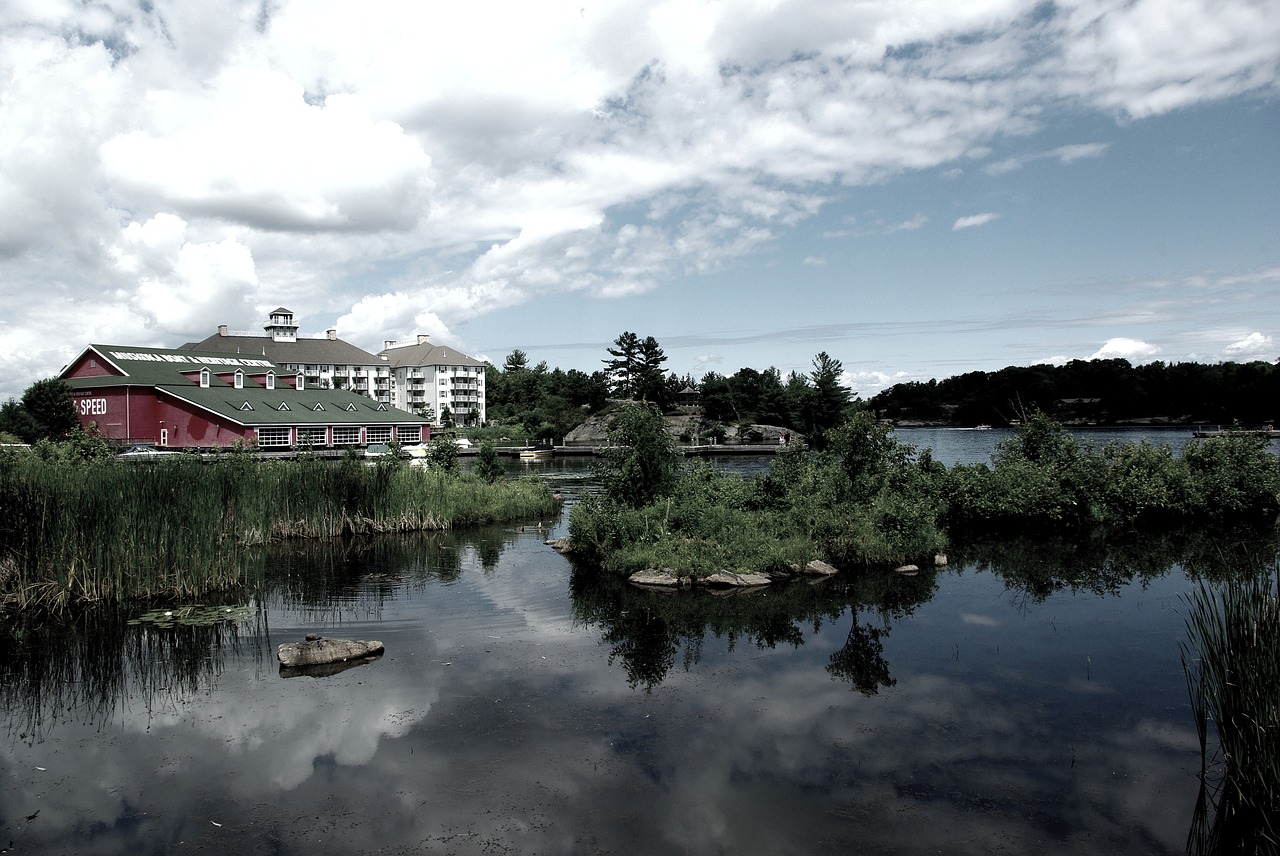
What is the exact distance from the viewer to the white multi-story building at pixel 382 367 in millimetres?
93375

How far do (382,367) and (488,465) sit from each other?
7351 centimetres

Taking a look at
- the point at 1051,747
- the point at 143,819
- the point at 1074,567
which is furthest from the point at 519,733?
the point at 1074,567

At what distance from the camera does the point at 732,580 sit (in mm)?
17219

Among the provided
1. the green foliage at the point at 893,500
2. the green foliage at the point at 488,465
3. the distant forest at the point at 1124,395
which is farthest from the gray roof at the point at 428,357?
the green foliage at the point at 893,500

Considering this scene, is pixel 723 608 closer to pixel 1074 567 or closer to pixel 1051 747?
A: pixel 1051 747

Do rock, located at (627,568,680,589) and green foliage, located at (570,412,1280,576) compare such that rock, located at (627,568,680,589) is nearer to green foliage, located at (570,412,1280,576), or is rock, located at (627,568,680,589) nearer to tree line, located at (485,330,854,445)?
green foliage, located at (570,412,1280,576)

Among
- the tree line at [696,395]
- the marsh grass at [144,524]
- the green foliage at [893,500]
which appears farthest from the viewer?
the tree line at [696,395]

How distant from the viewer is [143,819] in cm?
779

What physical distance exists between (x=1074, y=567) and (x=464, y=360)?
309 feet

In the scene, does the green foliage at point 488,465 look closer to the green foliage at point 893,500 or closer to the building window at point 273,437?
the green foliage at point 893,500

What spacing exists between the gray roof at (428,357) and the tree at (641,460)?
287 feet

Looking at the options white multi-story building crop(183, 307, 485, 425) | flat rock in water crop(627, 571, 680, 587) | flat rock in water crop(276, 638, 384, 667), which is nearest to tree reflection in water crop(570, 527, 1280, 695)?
flat rock in water crop(627, 571, 680, 587)

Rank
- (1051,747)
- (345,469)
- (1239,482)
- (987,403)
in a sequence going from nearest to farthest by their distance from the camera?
(1051,747)
(345,469)
(1239,482)
(987,403)

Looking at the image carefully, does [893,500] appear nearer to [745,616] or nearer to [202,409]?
[745,616]
